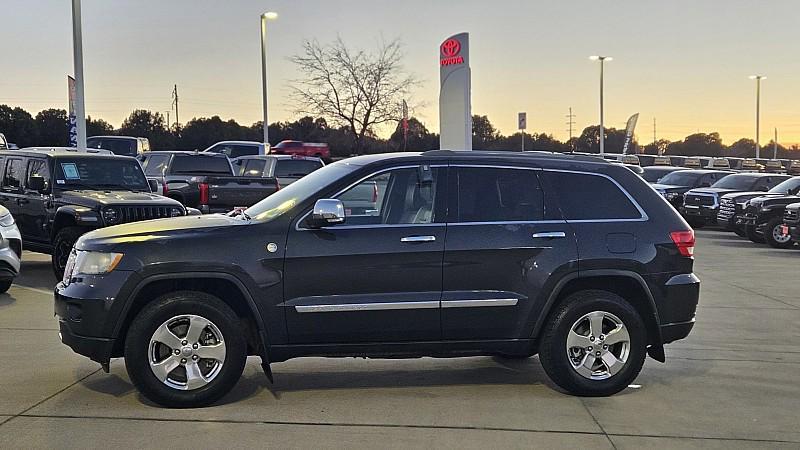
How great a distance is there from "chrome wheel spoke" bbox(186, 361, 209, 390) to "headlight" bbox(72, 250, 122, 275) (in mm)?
868

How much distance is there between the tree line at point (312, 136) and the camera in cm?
3909

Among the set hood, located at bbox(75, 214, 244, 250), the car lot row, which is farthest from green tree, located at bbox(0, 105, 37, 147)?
hood, located at bbox(75, 214, 244, 250)

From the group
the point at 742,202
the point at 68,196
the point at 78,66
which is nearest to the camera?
the point at 68,196

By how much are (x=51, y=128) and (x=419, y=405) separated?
54.5 m

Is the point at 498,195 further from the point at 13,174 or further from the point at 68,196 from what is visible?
the point at 13,174

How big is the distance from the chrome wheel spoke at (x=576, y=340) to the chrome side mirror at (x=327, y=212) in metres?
1.95

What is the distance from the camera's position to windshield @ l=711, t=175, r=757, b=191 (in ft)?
80.4

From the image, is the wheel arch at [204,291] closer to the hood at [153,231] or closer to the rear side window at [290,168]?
the hood at [153,231]

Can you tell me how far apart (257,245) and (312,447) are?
152cm

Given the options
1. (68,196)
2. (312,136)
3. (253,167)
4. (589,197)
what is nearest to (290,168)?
(253,167)

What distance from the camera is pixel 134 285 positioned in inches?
233

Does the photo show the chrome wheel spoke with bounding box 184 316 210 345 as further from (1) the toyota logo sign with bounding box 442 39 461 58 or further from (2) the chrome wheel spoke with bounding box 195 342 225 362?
(1) the toyota logo sign with bounding box 442 39 461 58

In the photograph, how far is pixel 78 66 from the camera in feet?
63.4

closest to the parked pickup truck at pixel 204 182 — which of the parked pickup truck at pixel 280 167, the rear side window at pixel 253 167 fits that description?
the parked pickup truck at pixel 280 167
